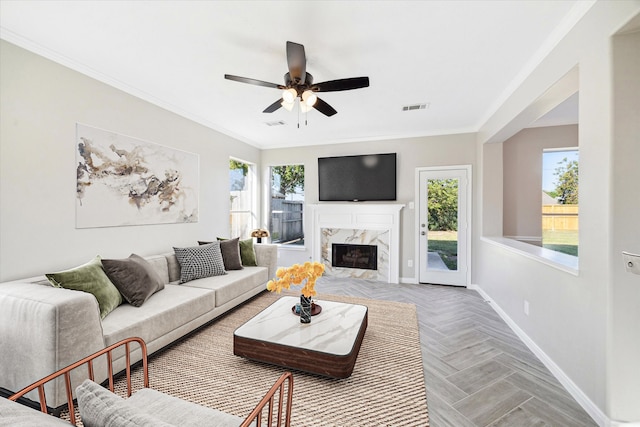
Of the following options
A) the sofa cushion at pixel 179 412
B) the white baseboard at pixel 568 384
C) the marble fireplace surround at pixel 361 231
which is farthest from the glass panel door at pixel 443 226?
the sofa cushion at pixel 179 412

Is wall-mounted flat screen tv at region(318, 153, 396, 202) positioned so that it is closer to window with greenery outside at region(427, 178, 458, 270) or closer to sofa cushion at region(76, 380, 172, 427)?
window with greenery outside at region(427, 178, 458, 270)

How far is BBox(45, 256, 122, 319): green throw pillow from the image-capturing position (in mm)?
1937

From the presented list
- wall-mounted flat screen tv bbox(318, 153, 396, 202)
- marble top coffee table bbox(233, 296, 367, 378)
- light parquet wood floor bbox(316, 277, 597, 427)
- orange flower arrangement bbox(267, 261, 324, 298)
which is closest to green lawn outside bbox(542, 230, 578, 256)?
light parquet wood floor bbox(316, 277, 597, 427)

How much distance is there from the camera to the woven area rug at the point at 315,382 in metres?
1.67

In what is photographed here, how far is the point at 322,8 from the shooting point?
180 centimetres

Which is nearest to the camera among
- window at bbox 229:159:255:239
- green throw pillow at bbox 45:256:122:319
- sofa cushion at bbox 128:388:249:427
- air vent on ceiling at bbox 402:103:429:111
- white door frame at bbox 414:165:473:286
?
sofa cushion at bbox 128:388:249:427

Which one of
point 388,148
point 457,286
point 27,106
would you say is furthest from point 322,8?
point 457,286

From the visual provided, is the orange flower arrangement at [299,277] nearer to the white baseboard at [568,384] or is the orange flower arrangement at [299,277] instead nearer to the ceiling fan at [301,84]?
the ceiling fan at [301,84]

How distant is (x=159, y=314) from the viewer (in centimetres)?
220

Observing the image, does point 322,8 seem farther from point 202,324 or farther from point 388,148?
point 388,148

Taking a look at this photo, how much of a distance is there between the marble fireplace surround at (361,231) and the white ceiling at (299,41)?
2009 mm

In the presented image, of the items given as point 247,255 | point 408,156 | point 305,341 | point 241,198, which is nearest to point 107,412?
point 305,341

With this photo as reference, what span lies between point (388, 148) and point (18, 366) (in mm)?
4961

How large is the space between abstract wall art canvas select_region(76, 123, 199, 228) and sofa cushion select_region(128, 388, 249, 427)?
7.06 feet
